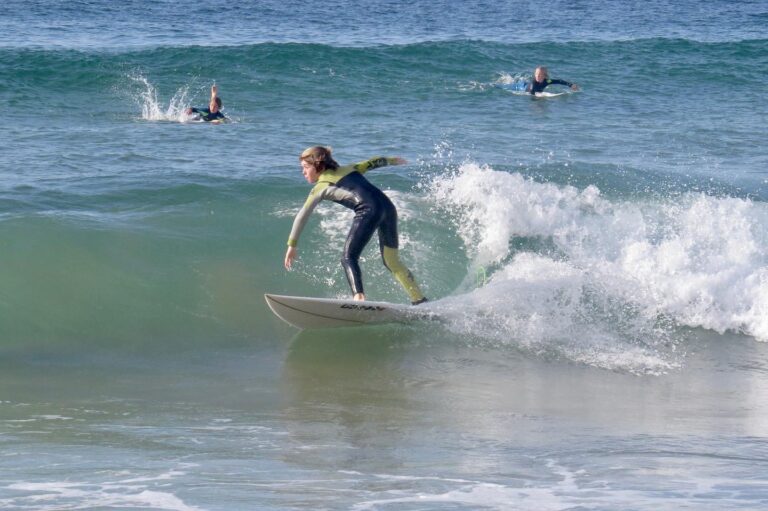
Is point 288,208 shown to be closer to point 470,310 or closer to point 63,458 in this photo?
point 470,310

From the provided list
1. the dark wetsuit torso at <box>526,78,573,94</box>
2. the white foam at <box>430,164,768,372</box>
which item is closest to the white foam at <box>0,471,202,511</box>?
the white foam at <box>430,164,768,372</box>

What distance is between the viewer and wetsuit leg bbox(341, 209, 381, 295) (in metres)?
9.48

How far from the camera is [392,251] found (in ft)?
32.0

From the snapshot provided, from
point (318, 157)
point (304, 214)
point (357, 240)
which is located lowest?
point (357, 240)

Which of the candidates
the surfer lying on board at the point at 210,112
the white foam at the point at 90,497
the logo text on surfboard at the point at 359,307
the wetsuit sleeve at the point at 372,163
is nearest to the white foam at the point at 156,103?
the surfer lying on board at the point at 210,112

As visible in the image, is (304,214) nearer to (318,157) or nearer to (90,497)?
(318,157)

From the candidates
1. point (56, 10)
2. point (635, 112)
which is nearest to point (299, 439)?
point (635, 112)

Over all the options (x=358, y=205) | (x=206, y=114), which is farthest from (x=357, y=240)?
(x=206, y=114)

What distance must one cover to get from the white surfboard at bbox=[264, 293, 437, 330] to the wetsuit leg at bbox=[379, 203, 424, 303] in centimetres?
20

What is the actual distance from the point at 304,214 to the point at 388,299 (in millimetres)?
2023

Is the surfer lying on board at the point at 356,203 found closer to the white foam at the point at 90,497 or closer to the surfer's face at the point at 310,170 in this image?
the surfer's face at the point at 310,170

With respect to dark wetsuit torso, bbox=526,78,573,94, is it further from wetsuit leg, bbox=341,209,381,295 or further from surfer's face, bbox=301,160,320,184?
surfer's face, bbox=301,160,320,184

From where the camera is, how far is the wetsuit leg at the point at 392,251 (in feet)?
31.6

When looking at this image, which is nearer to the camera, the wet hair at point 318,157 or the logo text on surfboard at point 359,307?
the wet hair at point 318,157
